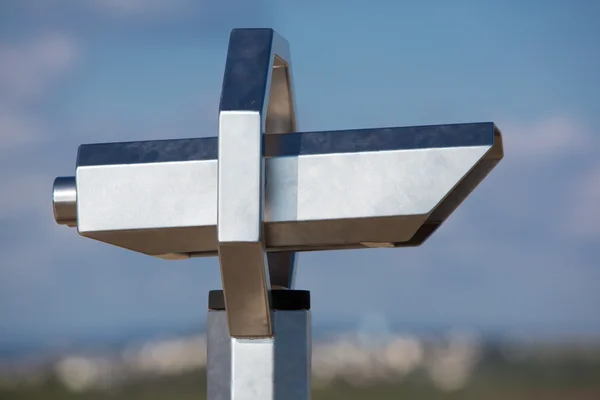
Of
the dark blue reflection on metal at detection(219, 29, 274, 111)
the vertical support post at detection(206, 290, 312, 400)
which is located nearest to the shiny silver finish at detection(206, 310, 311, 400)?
the vertical support post at detection(206, 290, 312, 400)

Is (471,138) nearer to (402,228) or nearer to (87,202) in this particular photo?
(402,228)

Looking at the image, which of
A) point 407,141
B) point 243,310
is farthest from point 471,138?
point 243,310

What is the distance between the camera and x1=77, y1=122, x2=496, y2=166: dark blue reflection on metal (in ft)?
1.40

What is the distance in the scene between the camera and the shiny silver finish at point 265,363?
0.44 meters

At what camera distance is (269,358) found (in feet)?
1.47

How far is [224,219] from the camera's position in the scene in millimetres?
418

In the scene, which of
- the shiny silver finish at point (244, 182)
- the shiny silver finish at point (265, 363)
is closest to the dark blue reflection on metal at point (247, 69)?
the shiny silver finish at point (244, 182)

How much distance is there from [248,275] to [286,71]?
0.42 feet

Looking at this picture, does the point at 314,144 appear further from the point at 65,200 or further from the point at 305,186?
the point at 65,200

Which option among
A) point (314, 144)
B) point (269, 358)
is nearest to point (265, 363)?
point (269, 358)

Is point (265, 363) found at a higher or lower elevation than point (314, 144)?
lower

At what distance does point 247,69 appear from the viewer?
1.44 ft

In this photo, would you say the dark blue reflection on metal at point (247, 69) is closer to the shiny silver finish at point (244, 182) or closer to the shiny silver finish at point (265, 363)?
the shiny silver finish at point (244, 182)

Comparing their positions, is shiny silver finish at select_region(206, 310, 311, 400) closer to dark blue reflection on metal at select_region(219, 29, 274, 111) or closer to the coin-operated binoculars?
the coin-operated binoculars
